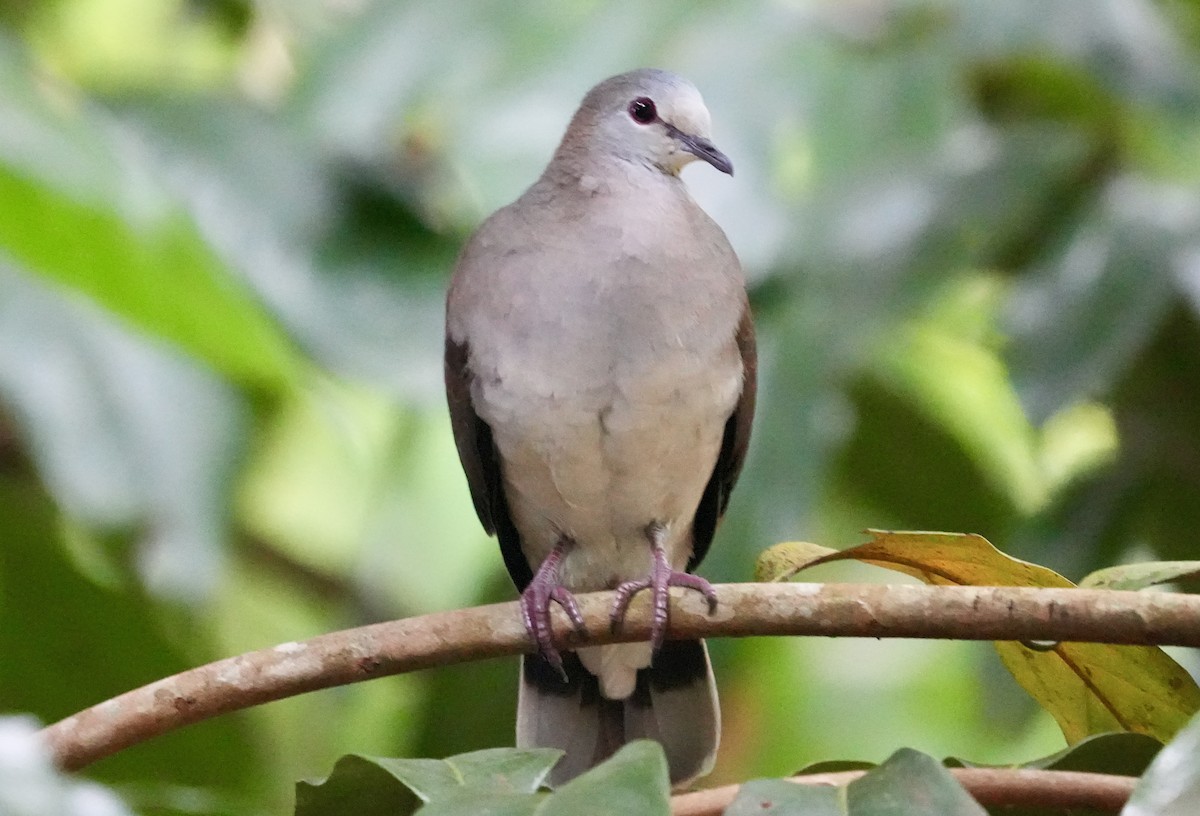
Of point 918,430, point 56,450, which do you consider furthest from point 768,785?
point 918,430

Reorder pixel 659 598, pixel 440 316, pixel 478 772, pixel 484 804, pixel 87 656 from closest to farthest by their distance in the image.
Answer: pixel 484 804
pixel 478 772
pixel 659 598
pixel 87 656
pixel 440 316

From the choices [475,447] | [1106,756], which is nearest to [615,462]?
[475,447]

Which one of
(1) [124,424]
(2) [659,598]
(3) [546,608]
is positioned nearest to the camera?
(2) [659,598]

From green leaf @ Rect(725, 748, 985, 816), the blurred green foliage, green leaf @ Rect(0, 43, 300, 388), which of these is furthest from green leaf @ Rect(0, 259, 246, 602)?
green leaf @ Rect(725, 748, 985, 816)

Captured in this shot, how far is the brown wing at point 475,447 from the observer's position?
1.93 m

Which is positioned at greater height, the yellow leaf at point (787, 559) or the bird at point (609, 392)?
the bird at point (609, 392)

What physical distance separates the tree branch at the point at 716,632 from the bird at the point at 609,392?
354 millimetres

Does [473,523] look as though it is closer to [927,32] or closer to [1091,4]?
[927,32]

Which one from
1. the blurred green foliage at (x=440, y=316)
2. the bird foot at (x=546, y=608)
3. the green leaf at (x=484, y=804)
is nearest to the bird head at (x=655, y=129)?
the blurred green foliage at (x=440, y=316)

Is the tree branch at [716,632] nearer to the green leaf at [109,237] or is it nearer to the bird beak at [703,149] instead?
the green leaf at [109,237]

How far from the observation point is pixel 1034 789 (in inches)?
45.4

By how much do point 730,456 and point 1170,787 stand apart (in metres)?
1.11

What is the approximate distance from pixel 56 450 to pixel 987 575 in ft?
4.16

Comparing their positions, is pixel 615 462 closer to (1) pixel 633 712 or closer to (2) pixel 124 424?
(1) pixel 633 712
